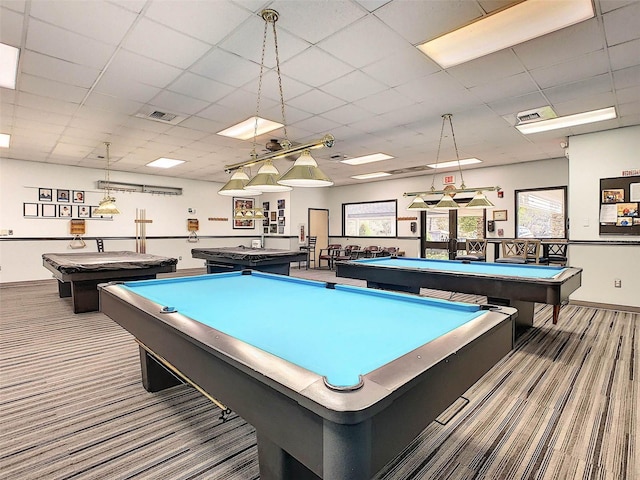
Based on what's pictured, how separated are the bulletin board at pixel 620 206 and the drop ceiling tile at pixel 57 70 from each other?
730cm

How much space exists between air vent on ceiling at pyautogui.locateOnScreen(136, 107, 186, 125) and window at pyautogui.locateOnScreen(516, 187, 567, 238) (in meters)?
7.69

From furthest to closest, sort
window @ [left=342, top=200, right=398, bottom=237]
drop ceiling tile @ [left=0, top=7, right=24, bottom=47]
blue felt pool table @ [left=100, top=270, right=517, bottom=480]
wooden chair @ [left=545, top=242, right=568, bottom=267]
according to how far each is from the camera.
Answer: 1. window @ [left=342, top=200, right=398, bottom=237]
2. wooden chair @ [left=545, top=242, right=568, bottom=267]
3. drop ceiling tile @ [left=0, top=7, right=24, bottom=47]
4. blue felt pool table @ [left=100, top=270, right=517, bottom=480]

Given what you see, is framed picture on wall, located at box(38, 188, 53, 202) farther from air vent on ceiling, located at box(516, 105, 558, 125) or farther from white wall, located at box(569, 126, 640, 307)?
white wall, located at box(569, 126, 640, 307)

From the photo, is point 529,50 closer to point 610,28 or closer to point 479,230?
point 610,28

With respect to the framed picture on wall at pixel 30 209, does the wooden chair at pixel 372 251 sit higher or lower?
lower

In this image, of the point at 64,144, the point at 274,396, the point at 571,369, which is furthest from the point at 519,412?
the point at 64,144

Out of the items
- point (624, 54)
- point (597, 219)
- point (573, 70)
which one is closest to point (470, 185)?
point (597, 219)

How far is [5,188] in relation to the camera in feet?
25.5

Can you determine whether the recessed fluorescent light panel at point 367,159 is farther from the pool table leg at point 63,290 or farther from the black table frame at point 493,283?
the pool table leg at point 63,290

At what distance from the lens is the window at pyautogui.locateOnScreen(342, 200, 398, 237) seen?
427 inches

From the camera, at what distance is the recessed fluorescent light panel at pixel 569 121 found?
190 inches

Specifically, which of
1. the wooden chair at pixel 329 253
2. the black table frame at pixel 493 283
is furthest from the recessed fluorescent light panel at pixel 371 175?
the black table frame at pixel 493 283

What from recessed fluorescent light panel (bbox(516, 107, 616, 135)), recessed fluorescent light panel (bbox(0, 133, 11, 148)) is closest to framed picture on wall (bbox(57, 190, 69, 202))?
recessed fluorescent light panel (bbox(0, 133, 11, 148))

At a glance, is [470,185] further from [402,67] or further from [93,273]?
[93,273]
